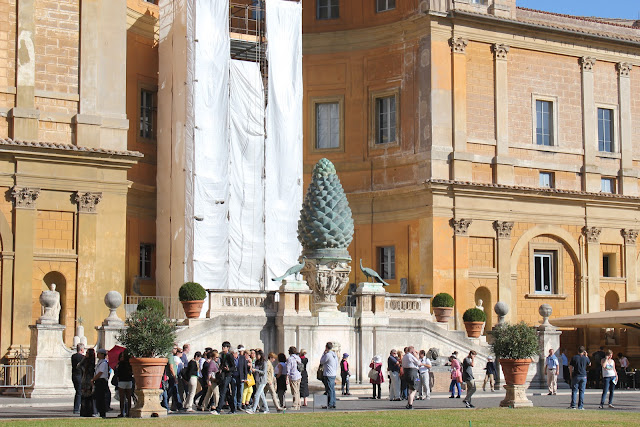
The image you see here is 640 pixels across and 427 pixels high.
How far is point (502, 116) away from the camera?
4419cm

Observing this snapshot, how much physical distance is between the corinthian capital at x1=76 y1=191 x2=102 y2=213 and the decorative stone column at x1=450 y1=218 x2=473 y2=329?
13396 millimetres

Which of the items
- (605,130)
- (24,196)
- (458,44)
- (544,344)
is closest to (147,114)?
(24,196)

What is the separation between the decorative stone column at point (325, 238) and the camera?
31953mm

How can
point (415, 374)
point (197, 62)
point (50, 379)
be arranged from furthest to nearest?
point (197, 62)
point (50, 379)
point (415, 374)

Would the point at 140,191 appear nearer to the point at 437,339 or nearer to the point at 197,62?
the point at 197,62

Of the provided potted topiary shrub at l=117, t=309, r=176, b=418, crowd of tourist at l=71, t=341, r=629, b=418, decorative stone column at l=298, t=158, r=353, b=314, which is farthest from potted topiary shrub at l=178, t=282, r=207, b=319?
potted topiary shrub at l=117, t=309, r=176, b=418

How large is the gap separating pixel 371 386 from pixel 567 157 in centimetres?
1795

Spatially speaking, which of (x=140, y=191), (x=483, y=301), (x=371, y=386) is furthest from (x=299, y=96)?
(x=371, y=386)

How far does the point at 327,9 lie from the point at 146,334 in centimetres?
2661

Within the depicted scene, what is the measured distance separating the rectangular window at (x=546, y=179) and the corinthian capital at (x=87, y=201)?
59.0 feet

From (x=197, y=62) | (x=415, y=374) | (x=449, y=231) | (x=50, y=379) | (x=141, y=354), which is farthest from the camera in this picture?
(x=449, y=231)

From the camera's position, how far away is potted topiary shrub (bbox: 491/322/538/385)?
81.7ft

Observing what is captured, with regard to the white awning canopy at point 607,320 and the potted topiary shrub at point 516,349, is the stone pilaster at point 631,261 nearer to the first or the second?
the white awning canopy at point 607,320

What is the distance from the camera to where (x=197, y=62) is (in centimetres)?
3925
